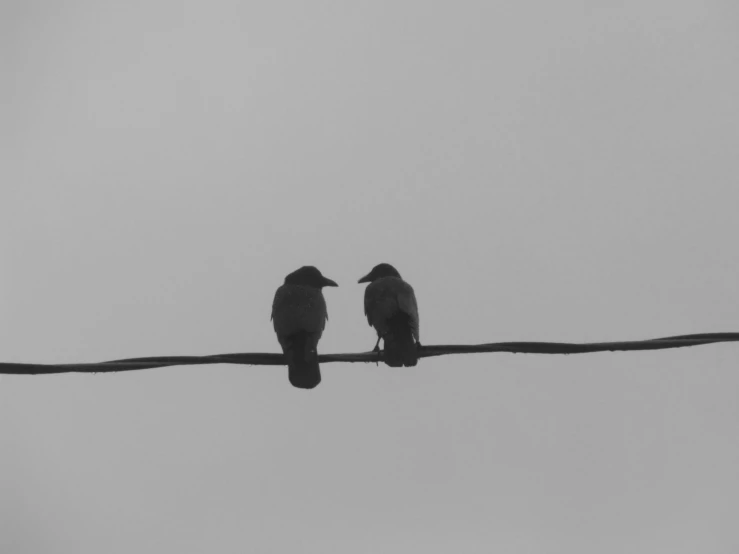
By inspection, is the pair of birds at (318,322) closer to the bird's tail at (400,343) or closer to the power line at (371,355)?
the bird's tail at (400,343)

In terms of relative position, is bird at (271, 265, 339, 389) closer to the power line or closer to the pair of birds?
the pair of birds

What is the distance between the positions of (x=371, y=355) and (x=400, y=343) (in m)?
2.54

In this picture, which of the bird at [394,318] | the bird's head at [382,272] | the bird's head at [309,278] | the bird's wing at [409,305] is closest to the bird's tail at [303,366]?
the bird at [394,318]

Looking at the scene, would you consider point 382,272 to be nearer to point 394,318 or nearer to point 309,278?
point 309,278

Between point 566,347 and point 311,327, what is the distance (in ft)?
11.4

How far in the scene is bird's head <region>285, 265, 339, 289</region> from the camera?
1026 centimetres

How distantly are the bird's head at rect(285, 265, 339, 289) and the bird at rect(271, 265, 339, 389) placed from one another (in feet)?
2.08

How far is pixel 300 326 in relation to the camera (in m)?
8.43

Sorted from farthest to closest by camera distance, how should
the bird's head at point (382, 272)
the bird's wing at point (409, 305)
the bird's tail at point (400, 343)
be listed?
1. the bird's head at point (382, 272)
2. the bird's wing at point (409, 305)
3. the bird's tail at point (400, 343)

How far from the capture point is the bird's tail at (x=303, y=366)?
7.90 m

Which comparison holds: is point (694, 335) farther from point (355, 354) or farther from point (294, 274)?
point (294, 274)

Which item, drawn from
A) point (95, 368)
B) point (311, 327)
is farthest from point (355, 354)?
point (311, 327)

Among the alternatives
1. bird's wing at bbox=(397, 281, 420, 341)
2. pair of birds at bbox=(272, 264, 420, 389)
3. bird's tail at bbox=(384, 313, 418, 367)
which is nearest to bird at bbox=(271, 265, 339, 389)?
pair of birds at bbox=(272, 264, 420, 389)

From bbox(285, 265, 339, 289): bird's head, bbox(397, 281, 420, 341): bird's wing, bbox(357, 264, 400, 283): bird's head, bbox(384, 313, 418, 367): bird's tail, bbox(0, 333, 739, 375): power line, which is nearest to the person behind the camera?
bbox(0, 333, 739, 375): power line
